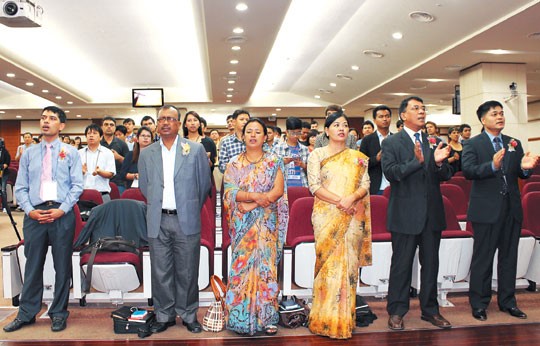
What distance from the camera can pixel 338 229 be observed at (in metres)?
3.38

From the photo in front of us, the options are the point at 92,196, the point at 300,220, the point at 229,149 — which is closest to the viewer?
the point at 300,220

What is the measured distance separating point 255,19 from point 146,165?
5022mm

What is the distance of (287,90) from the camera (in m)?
17.9

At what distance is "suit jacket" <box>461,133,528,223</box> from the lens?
3699 millimetres

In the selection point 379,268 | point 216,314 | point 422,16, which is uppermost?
point 422,16

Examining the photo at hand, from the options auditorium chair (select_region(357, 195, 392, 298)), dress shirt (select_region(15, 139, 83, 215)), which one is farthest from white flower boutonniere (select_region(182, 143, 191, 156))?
auditorium chair (select_region(357, 195, 392, 298))

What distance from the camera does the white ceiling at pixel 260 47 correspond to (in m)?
7.86

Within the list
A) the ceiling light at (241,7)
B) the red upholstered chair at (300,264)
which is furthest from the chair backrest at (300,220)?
the ceiling light at (241,7)

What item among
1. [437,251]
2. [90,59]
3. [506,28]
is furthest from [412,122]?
[90,59]

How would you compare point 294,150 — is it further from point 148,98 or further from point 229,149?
point 148,98

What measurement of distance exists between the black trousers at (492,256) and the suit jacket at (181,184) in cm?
212

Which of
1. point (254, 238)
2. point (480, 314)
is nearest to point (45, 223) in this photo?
point (254, 238)

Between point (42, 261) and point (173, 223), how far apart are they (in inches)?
40.6

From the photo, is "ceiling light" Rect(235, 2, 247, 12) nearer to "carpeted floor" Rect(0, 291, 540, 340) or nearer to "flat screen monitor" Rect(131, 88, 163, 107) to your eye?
"carpeted floor" Rect(0, 291, 540, 340)
